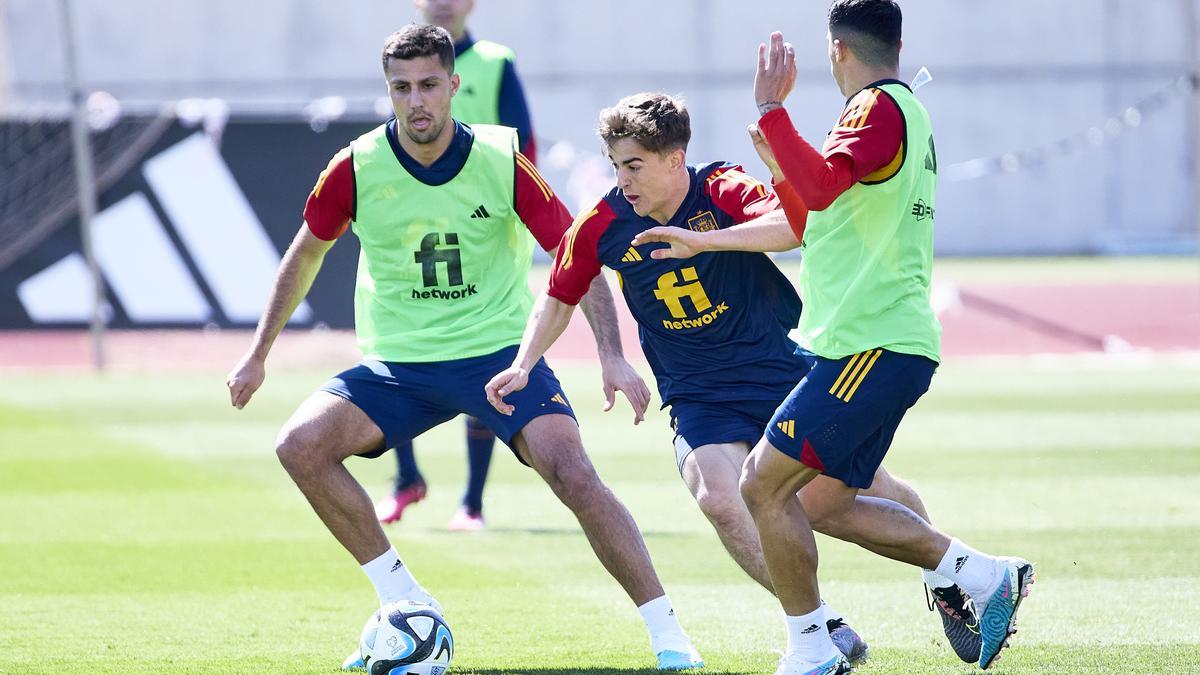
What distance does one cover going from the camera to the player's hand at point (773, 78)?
4535 mm

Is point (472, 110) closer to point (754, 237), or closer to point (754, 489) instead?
point (754, 237)

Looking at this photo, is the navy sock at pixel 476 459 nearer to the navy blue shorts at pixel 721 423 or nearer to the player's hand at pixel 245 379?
the player's hand at pixel 245 379

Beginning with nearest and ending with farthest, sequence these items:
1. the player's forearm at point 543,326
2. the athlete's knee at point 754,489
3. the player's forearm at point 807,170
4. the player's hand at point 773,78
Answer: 1. the player's forearm at point 807,170
2. the player's hand at point 773,78
3. the athlete's knee at point 754,489
4. the player's forearm at point 543,326

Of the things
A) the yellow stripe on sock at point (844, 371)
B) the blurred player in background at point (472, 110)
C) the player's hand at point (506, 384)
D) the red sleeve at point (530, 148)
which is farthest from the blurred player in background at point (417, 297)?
the red sleeve at point (530, 148)

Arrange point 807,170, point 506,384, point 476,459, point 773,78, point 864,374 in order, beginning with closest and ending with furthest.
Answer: point 807,170
point 773,78
point 864,374
point 506,384
point 476,459

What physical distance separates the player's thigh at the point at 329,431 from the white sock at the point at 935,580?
1.93 metres

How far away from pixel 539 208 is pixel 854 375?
1646 millimetres

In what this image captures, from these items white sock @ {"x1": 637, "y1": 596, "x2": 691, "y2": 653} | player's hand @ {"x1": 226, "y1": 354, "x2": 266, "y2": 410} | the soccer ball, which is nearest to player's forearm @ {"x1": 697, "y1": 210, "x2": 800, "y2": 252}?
white sock @ {"x1": 637, "y1": 596, "x2": 691, "y2": 653}

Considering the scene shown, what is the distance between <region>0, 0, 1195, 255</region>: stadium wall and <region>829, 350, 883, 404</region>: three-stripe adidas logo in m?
26.6

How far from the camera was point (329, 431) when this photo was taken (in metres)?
5.48

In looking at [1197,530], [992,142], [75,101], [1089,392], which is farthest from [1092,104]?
[1197,530]

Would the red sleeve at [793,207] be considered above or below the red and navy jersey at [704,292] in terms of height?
above

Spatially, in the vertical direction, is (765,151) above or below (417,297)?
above

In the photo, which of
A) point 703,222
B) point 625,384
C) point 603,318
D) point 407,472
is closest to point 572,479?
point 625,384
